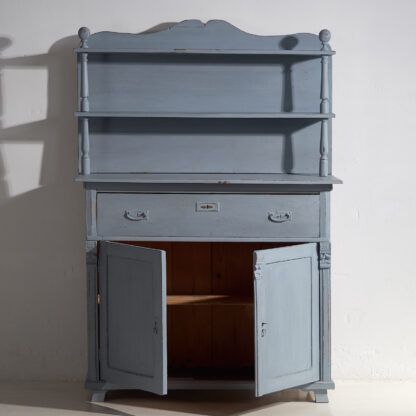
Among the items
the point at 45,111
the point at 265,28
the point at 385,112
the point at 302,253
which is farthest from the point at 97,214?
the point at 385,112

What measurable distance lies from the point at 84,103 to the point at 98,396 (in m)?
1.45

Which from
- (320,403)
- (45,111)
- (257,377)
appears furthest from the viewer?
(45,111)

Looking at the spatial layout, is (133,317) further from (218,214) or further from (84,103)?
(84,103)

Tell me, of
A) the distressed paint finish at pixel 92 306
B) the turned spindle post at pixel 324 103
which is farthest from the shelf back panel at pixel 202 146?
the distressed paint finish at pixel 92 306

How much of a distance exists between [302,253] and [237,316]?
28.7 inches

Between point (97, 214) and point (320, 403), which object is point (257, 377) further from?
point (97, 214)

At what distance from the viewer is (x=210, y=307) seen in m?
3.97

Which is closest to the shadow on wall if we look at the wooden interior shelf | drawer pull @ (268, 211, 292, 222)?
the wooden interior shelf

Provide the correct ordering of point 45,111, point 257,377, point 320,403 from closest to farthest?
point 257,377 → point 320,403 → point 45,111

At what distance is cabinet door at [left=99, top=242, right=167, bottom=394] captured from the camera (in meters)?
3.28

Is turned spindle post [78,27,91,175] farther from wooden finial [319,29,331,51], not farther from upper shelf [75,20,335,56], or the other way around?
wooden finial [319,29,331,51]

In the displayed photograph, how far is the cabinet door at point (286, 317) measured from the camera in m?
3.27

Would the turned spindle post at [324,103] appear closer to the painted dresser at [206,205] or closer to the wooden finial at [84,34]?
the painted dresser at [206,205]

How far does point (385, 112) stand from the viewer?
3768mm
